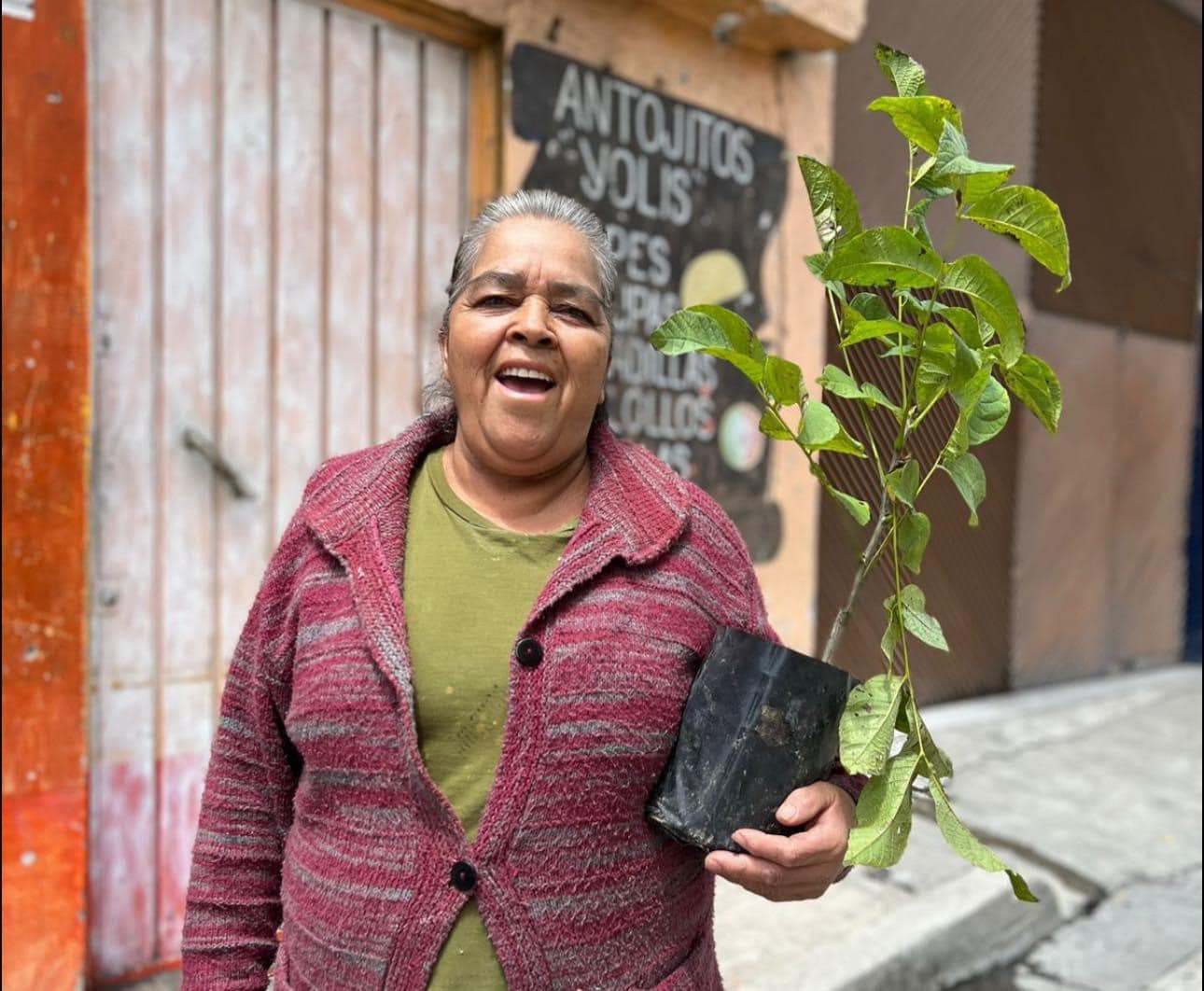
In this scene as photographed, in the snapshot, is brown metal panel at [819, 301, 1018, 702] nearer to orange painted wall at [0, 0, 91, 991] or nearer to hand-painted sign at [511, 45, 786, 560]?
hand-painted sign at [511, 45, 786, 560]

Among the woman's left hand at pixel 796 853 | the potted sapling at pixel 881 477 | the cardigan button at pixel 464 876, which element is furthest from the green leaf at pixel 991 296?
the cardigan button at pixel 464 876

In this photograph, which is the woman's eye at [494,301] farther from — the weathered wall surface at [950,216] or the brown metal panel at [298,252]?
the weathered wall surface at [950,216]

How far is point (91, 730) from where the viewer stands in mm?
2863

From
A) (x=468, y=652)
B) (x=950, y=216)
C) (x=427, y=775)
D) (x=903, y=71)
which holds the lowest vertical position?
(x=427, y=775)

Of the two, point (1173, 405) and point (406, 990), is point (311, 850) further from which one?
point (1173, 405)

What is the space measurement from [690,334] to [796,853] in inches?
24.8

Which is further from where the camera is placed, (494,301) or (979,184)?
(494,301)

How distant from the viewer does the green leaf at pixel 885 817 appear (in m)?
1.29

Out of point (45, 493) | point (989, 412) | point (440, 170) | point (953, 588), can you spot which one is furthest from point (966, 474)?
point (953, 588)

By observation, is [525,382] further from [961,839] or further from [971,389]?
[961,839]

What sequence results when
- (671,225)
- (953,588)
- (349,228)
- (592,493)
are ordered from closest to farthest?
(592,493), (349,228), (671,225), (953,588)

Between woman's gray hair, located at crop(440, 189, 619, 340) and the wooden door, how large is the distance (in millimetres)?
1708

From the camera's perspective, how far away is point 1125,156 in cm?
752

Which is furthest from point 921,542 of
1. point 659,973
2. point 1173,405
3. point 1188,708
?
point 1173,405
